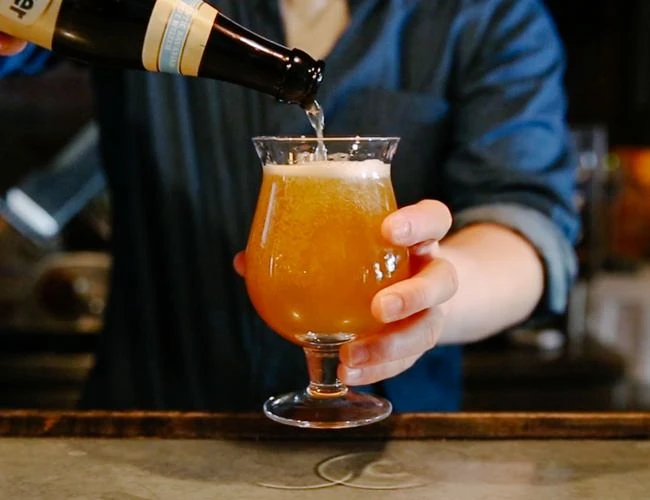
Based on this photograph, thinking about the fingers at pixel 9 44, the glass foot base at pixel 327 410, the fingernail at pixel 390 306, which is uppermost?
the fingers at pixel 9 44

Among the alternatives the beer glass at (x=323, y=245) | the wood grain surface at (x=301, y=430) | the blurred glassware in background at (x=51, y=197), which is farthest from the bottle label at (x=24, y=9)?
the blurred glassware in background at (x=51, y=197)

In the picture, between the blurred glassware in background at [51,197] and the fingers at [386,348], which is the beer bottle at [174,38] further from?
the blurred glassware in background at [51,197]

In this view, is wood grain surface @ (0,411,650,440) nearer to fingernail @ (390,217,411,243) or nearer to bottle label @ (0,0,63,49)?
fingernail @ (390,217,411,243)

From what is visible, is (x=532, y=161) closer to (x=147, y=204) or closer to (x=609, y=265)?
(x=147, y=204)

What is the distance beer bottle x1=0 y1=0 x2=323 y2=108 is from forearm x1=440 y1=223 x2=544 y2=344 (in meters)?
0.27

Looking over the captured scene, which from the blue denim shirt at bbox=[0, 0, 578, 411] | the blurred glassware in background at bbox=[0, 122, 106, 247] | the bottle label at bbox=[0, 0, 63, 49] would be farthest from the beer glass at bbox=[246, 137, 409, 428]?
the blurred glassware in background at bbox=[0, 122, 106, 247]

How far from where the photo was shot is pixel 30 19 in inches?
36.7

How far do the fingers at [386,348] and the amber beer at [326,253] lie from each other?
0.06 ft

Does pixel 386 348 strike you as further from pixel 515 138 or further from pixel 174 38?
pixel 515 138

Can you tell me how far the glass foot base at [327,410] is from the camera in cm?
89

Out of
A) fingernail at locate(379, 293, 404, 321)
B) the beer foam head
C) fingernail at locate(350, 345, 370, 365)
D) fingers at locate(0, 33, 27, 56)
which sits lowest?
fingernail at locate(350, 345, 370, 365)

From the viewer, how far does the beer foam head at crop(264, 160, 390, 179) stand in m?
0.85

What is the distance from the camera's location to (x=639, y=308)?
8.37ft

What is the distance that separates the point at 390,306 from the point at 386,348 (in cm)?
6
